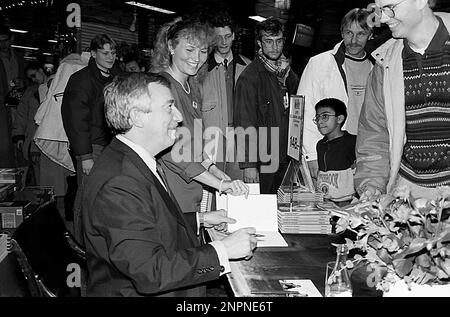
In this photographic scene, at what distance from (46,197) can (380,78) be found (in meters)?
2.16

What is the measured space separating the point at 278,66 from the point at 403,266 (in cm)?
301

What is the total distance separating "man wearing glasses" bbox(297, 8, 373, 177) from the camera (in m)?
4.11

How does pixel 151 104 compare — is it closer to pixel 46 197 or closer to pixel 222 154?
pixel 46 197

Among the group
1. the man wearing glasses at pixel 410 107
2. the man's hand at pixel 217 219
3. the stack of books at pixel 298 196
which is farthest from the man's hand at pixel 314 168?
the man's hand at pixel 217 219

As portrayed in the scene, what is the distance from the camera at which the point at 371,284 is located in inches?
A: 60.7

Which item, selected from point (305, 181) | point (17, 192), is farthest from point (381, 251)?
point (17, 192)

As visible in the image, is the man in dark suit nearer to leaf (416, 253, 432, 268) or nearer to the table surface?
the table surface

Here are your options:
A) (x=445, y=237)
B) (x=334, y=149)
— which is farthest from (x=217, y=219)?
(x=334, y=149)

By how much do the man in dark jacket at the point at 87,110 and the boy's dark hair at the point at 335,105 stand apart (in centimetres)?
166

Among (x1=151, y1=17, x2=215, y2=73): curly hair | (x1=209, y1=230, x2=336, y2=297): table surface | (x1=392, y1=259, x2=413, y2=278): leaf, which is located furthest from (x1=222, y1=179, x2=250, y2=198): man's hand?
(x1=392, y1=259, x2=413, y2=278): leaf

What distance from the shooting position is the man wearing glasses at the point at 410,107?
2.27m

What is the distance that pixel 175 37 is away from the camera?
298cm

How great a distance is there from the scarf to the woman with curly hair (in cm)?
112

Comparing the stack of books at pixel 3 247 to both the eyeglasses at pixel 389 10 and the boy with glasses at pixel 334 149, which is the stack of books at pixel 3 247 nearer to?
the eyeglasses at pixel 389 10
